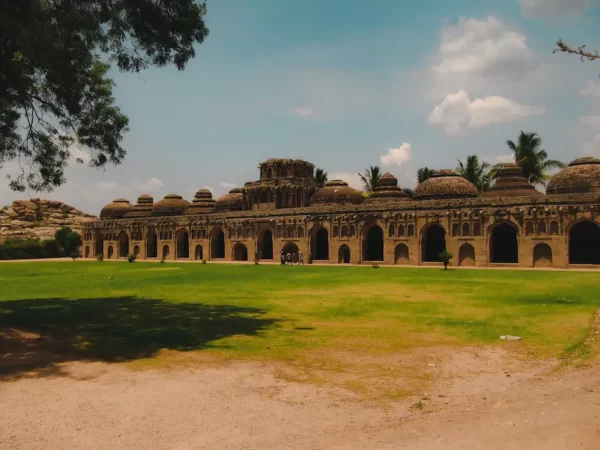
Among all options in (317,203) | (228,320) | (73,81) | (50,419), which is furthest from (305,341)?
(317,203)

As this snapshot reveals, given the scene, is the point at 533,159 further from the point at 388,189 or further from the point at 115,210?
the point at 115,210

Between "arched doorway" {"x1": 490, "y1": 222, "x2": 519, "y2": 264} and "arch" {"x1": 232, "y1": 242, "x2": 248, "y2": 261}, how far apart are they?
26.8 meters

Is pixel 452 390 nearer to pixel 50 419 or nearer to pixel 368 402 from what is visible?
pixel 368 402

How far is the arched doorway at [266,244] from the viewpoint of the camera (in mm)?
57781

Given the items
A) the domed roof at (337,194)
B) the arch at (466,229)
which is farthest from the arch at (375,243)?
the arch at (466,229)

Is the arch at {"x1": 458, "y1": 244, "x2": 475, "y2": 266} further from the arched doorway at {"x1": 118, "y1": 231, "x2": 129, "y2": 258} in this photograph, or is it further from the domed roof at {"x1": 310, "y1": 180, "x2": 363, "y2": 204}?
the arched doorway at {"x1": 118, "y1": 231, "x2": 129, "y2": 258}

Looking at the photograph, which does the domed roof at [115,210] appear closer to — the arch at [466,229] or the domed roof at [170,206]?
the domed roof at [170,206]

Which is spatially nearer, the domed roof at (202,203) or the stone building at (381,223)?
the stone building at (381,223)

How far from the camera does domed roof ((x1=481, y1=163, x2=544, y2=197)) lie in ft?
148

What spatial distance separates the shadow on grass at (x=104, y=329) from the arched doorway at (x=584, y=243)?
36346 mm

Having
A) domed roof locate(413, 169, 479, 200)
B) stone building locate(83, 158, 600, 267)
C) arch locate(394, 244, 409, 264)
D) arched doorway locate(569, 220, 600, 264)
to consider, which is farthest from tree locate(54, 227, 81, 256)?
arched doorway locate(569, 220, 600, 264)

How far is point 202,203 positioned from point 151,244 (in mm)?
8607

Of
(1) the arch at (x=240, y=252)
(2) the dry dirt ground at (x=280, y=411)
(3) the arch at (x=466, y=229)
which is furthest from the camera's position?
(1) the arch at (x=240, y=252)

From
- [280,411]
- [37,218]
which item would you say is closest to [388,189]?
[280,411]
